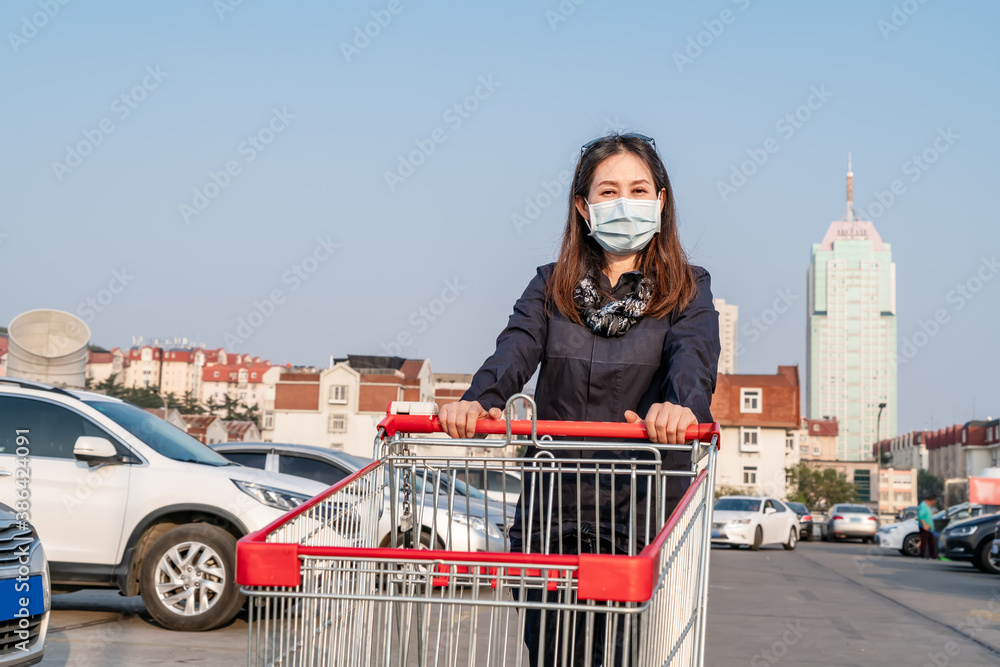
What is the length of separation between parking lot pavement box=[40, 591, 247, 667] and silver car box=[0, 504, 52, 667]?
3.78ft

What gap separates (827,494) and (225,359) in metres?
123

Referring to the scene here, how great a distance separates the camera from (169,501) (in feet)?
24.7

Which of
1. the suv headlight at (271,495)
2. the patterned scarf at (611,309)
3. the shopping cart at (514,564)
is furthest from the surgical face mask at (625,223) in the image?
the suv headlight at (271,495)

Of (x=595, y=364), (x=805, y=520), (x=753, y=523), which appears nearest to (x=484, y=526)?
(x=595, y=364)

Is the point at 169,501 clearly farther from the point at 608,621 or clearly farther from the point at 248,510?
the point at 608,621

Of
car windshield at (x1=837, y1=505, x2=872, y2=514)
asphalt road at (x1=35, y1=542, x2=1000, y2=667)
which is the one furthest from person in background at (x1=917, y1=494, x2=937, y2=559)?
asphalt road at (x1=35, y1=542, x2=1000, y2=667)

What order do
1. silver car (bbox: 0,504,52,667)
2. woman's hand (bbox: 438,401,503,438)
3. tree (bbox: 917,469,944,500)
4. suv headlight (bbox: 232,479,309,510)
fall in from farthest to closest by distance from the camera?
tree (bbox: 917,469,944,500), suv headlight (bbox: 232,479,309,510), silver car (bbox: 0,504,52,667), woman's hand (bbox: 438,401,503,438)

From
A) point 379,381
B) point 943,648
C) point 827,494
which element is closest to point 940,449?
point 827,494

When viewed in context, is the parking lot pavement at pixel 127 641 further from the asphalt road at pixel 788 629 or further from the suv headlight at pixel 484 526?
the suv headlight at pixel 484 526

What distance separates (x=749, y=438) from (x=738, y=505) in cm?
4434

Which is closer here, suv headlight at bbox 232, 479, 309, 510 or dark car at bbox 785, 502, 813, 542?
suv headlight at bbox 232, 479, 309, 510

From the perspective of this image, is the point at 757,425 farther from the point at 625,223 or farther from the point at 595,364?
the point at 595,364

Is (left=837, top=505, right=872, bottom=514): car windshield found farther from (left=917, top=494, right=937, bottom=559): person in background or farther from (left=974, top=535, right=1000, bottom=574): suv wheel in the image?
(left=974, top=535, right=1000, bottom=574): suv wheel

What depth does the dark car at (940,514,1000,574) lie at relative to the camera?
757 inches
